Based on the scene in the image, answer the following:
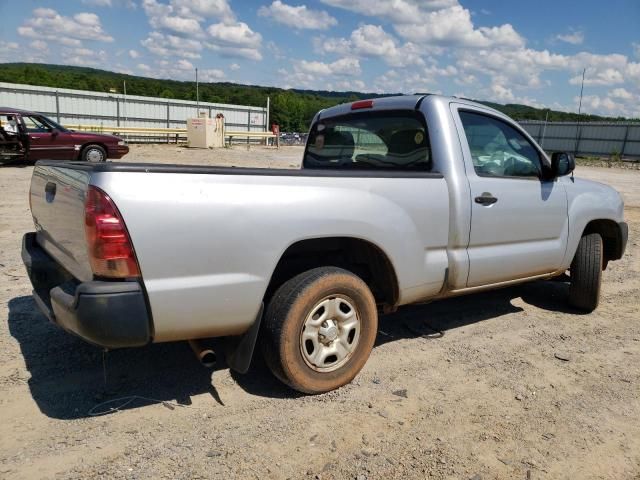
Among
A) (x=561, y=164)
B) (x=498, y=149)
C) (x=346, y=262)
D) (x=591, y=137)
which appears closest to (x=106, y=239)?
(x=346, y=262)

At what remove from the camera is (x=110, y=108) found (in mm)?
32000

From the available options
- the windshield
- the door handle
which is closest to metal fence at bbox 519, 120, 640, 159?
the windshield

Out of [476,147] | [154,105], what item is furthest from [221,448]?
[154,105]

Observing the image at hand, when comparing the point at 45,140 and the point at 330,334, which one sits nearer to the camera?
the point at 330,334

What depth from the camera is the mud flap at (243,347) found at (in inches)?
113

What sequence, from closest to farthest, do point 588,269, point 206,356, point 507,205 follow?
point 206,356
point 507,205
point 588,269

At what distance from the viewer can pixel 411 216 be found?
3.39 metres

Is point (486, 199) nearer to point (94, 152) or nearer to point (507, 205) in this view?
point (507, 205)

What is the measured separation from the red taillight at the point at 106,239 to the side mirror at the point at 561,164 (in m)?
3.46

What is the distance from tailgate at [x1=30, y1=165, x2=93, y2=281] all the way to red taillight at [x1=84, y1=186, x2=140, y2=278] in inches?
3.7

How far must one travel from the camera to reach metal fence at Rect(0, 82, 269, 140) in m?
27.8

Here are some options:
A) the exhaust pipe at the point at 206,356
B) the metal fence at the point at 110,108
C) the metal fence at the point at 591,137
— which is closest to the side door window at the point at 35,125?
the exhaust pipe at the point at 206,356

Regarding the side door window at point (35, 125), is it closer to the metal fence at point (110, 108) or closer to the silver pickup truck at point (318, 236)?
the silver pickup truck at point (318, 236)

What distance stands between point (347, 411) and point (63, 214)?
1.97 metres
